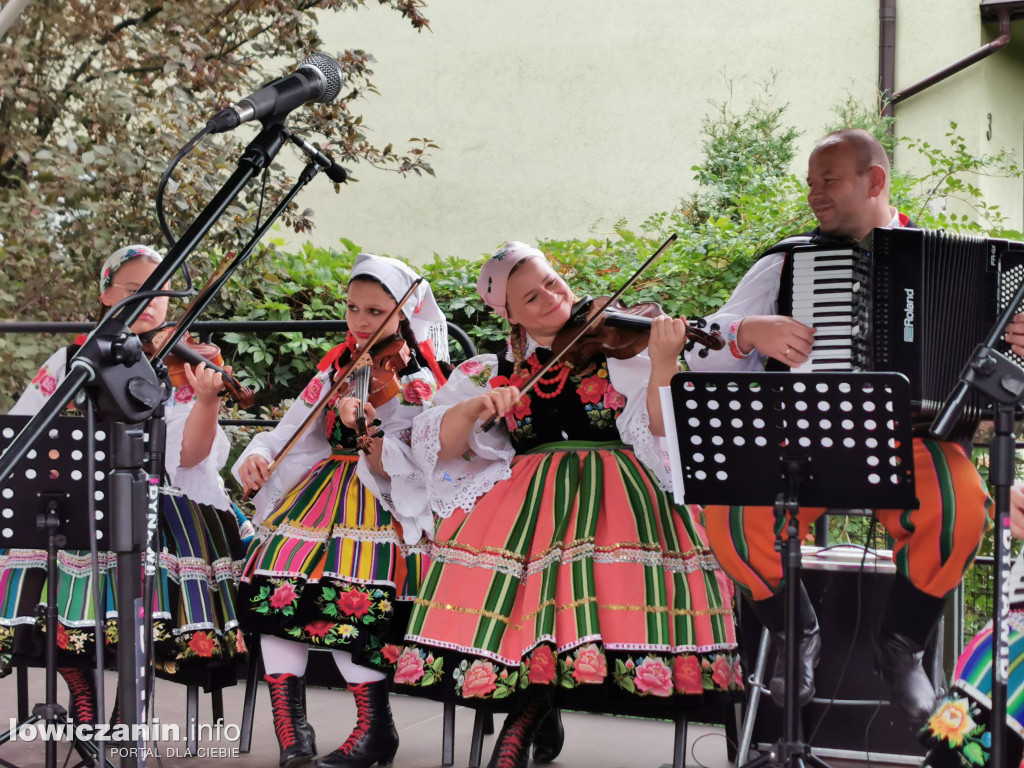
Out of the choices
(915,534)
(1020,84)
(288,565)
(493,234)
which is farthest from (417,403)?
(1020,84)

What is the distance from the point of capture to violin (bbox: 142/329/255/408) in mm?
3170

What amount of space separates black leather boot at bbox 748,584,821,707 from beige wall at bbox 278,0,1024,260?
574 centimetres

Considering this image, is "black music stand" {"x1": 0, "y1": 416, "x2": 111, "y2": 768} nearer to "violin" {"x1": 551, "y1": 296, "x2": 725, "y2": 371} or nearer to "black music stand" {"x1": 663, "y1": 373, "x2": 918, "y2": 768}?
"violin" {"x1": 551, "y1": 296, "x2": 725, "y2": 371}

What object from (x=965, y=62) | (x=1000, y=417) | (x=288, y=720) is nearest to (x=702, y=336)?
(x=1000, y=417)

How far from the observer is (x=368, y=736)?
3102mm

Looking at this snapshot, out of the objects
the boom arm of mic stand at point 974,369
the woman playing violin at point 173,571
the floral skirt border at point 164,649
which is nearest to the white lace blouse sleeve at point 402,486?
the woman playing violin at point 173,571

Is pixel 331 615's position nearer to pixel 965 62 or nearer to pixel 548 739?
pixel 548 739

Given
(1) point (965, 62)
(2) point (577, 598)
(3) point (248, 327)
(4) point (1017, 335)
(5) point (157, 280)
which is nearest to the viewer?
(5) point (157, 280)

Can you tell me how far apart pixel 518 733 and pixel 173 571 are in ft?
3.72

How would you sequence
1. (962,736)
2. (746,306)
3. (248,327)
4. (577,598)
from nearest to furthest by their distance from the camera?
(962,736)
(577,598)
(746,306)
(248,327)

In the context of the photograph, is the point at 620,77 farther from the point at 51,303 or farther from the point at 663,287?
the point at 51,303

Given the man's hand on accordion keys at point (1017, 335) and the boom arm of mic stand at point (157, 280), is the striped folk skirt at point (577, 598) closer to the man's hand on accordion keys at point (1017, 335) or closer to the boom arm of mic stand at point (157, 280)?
the man's hand on accordion keys at point (1017, 335)

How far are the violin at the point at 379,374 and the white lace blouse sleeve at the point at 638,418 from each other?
652 millimetres

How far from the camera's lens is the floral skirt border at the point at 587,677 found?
109 inches
